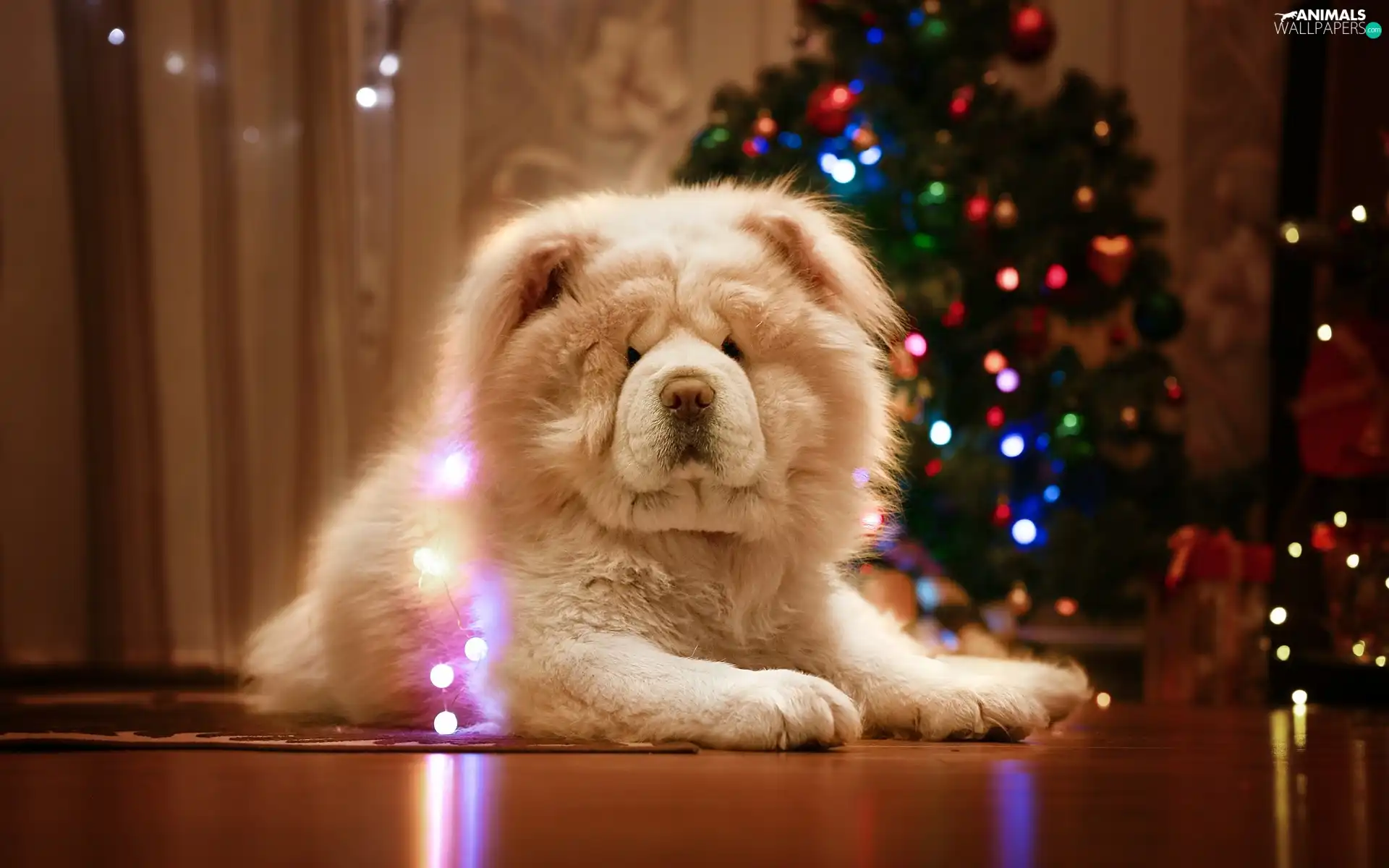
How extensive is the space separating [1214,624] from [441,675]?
81.4 inches

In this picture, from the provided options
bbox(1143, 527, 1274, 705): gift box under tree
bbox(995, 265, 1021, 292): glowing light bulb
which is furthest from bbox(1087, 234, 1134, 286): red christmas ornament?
bbox(1143, 527, 1274, 705): gift box under tree

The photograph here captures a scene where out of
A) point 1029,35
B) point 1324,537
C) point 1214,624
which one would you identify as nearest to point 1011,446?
point 1214,624

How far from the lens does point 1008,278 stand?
3.04 meters

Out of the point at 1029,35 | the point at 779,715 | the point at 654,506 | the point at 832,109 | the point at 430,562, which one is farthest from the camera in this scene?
the point at 1029,35

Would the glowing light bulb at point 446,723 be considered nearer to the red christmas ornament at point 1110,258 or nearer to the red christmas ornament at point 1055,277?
the red christmas ornament at point 1055,277

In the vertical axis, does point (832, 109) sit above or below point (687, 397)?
above

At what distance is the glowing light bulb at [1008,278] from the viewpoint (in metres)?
3.04

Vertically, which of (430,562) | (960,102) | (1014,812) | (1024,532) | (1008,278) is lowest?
(1014,812)

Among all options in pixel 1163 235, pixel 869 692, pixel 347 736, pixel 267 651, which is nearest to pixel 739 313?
pixel 869 692

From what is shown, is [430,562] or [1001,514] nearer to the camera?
[430,562]

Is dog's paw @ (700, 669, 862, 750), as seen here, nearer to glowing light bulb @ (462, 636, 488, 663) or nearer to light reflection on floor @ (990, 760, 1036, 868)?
light reflection on floor @ (990, 760, 1036, 868)

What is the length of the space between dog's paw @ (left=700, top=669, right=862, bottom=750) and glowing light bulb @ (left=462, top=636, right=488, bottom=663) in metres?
0.31

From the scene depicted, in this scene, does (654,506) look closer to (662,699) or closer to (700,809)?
(662,699)

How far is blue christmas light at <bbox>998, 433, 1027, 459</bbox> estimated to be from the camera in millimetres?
3045
